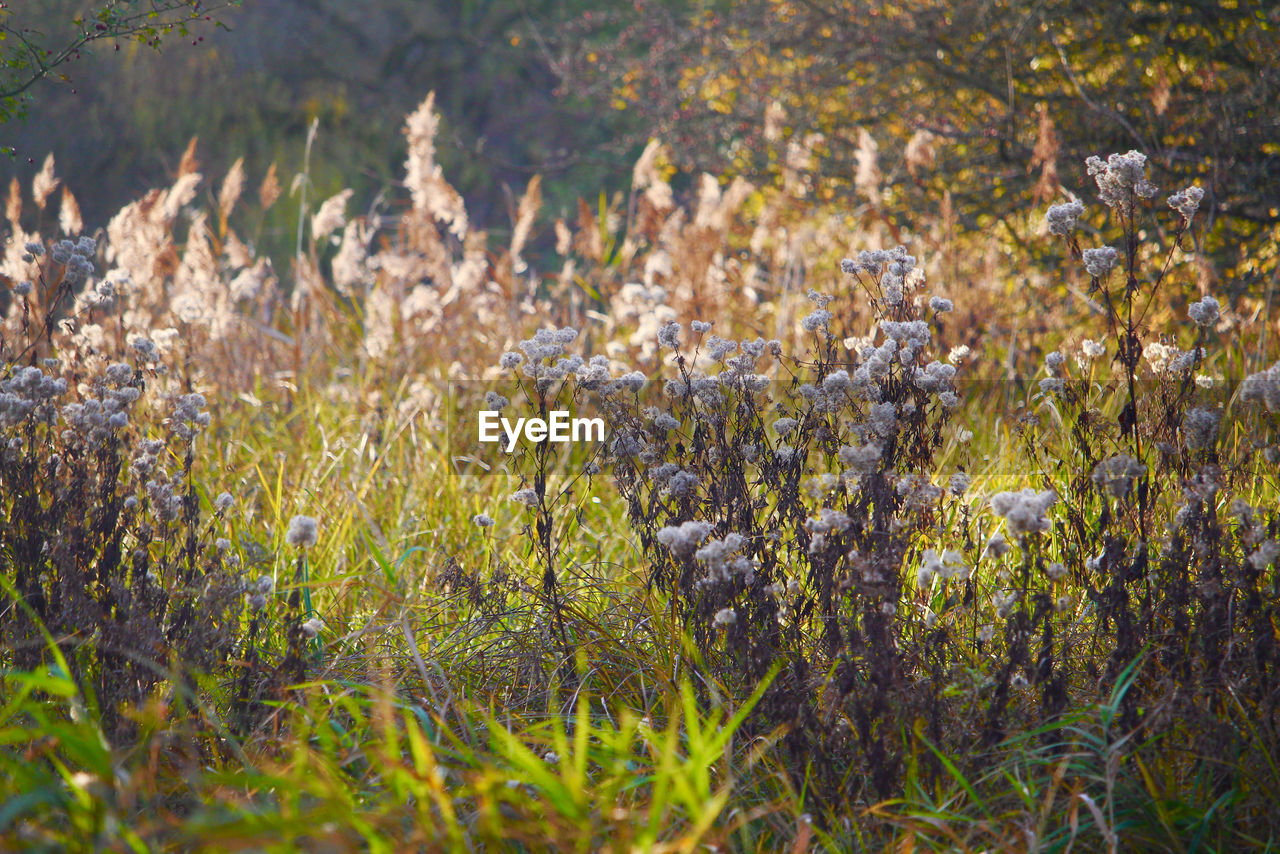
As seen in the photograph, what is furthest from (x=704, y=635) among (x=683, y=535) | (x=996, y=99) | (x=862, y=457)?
(x=996, y=99)

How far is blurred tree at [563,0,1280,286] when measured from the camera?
14.9ft

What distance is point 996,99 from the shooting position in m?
5.39

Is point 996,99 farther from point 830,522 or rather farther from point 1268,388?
point 830,522

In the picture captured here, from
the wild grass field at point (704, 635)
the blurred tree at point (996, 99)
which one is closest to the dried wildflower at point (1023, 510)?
the wild grass field at point (704, 635)

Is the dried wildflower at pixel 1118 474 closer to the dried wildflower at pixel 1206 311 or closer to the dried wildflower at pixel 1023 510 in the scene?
the dried wildflower at pixel 1023 510

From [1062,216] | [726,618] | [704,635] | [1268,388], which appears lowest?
[704,635]

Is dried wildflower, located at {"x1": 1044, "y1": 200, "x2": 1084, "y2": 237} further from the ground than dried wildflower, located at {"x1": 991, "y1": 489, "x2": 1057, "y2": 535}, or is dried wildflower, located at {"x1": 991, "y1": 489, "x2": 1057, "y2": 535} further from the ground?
dried wildflower, located at {"x1": 1044, "y1": 200, "x2": 1084, "y2": 237}

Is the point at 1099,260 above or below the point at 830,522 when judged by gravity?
above

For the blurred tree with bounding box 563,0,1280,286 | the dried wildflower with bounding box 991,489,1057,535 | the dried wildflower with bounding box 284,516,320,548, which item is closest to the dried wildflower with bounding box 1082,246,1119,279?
the dried wildflower with bounding box 991,489,1057,535

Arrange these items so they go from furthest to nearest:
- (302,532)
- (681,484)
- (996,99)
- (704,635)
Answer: (996,99), (704,635), (681,484), (302,532)

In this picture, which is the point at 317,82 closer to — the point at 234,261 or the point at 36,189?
the point at 234,261

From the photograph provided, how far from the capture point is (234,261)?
5.09 metres

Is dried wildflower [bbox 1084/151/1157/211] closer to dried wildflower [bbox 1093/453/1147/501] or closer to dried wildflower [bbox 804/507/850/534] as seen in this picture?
dried wildflower [bbox 1093/453/1147/501]

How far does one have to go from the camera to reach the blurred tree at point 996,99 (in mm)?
4539
